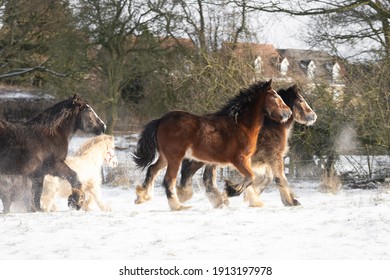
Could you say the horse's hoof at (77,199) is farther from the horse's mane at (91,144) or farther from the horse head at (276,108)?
the horse head at (276,108)

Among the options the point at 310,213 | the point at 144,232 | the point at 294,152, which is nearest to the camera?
the point at 144,232

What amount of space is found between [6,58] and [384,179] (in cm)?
1792

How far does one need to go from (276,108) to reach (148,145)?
1.82m

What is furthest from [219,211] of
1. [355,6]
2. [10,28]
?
[10,28]

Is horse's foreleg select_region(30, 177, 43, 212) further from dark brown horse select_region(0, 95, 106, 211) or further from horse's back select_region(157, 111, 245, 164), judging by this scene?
horse's back select_region(157, 111, 245, 164)

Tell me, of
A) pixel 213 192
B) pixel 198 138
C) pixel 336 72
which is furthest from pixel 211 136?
pixel 336 72

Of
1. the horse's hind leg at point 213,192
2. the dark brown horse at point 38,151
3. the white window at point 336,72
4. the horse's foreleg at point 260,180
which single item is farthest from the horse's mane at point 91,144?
the white window at point 336,72

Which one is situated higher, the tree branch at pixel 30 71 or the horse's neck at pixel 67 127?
the tree branch at pixel 30 71

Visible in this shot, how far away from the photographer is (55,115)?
32.4ft

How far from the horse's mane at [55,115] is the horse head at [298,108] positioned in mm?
3114

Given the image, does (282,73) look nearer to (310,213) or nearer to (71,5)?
(310,213)

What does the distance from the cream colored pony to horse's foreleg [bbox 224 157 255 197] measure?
2.18m

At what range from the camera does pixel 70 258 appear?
6039mm

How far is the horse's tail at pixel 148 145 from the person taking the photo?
927 centimetres
